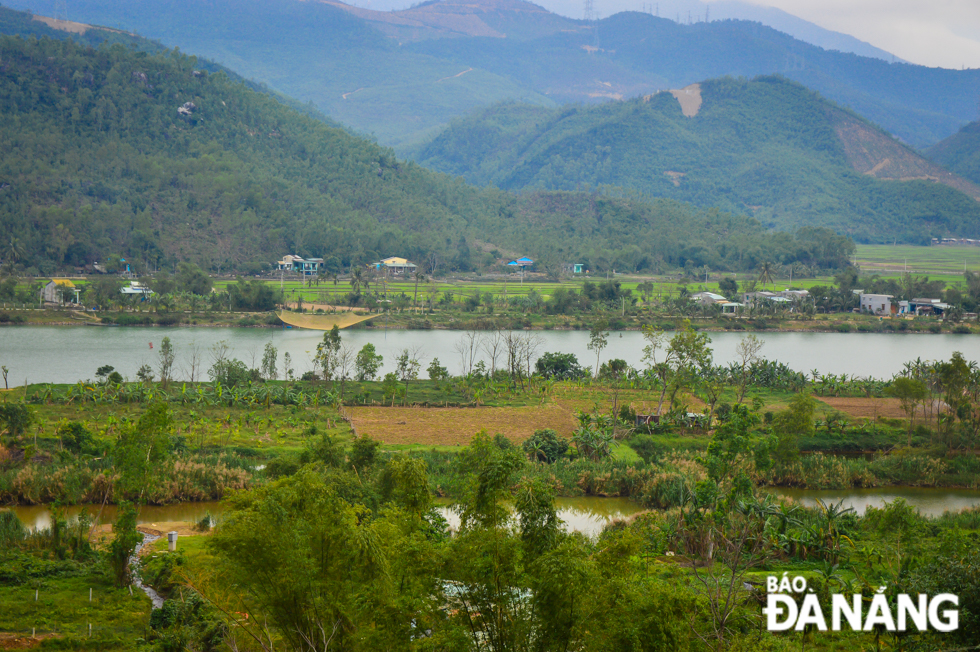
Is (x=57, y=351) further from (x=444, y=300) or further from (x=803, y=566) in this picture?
(x=803, y=566)

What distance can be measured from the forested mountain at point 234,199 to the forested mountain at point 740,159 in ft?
140

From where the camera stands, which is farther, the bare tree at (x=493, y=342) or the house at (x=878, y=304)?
the house at (x=878, y=304)

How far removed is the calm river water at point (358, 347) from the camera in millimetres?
32625

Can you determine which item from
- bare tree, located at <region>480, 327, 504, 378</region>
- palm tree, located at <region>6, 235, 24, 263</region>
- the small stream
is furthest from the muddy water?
palm tree, located at <region>6, 235, 24, 263</region>

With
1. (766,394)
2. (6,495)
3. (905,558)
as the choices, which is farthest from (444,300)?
(905,558)

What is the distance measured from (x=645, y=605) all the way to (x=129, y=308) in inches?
1666

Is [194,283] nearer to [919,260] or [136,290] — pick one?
[136,290]

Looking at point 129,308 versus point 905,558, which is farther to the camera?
point 129,308

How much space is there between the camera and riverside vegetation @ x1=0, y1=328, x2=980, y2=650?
866 cm

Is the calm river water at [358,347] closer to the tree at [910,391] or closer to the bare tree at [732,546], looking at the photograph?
the tree at [910,391]

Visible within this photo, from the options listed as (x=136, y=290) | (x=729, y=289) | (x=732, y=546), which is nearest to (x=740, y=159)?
(x=729, y=289)

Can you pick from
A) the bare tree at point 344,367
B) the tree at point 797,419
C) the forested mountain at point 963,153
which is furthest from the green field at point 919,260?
the bare tree at point 344,367

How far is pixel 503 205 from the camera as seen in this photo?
335 ft

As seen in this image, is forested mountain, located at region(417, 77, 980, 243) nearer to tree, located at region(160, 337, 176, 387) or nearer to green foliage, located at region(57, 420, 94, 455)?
tree, located at region(160, 337, 176, 387)
